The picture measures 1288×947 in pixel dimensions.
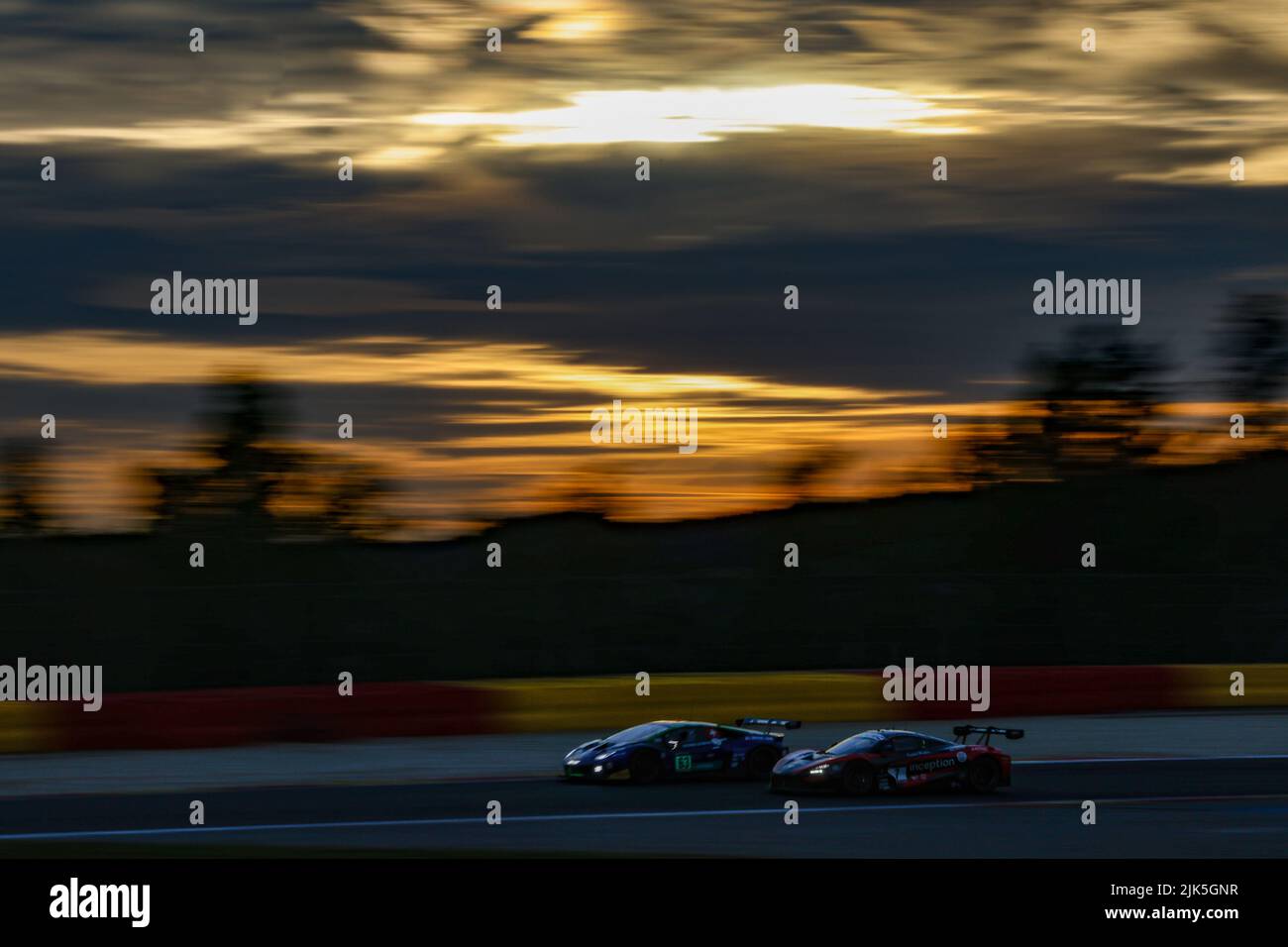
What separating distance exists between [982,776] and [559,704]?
22.5ft

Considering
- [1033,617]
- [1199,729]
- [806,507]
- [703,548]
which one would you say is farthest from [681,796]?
[806,507]

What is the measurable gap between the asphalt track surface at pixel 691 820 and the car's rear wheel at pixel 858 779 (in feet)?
0.43

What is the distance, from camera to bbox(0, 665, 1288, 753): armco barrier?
61.2ft

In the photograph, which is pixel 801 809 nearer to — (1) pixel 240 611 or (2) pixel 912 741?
(2) pixel 912 741

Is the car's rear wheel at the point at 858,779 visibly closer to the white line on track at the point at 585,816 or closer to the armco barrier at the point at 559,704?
the white line on track at the point at 585,816

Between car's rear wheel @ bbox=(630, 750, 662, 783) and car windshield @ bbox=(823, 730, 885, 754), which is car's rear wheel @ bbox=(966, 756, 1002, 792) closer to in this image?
car windshield @ bbox=(823, 730, 885, 754)

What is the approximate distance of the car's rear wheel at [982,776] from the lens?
607 inches

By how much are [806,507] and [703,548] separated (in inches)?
125

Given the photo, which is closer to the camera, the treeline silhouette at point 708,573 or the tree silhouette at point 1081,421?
the treeline silhouette at point 708,573

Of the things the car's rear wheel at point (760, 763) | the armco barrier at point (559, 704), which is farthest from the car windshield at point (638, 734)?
the armco barrier at point (559, 704)

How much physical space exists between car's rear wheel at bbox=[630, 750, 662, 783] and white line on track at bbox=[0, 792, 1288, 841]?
1.77 m

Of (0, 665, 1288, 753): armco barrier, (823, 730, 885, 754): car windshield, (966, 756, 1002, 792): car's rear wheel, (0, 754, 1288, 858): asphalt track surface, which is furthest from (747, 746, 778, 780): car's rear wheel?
(0, 665, 1288, 753): armco barrier
